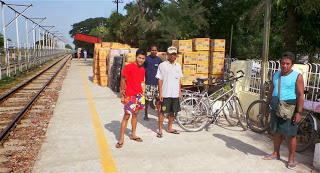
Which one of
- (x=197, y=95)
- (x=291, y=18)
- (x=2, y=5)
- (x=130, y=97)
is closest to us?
(x=130, y=97)

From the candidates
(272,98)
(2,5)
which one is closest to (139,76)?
(272,98)

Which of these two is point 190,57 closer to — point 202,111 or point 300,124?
point 202,111

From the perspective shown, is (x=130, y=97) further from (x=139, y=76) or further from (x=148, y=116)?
(x=148, y=116)

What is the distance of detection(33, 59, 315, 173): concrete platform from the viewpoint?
3988mm

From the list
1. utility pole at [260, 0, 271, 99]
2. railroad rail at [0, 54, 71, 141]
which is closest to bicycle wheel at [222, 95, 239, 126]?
utility pole at [260, 0, 271, 99]

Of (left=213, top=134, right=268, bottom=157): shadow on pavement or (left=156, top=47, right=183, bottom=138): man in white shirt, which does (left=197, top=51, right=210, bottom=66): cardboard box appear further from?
(left=213, top=134, right=268, bottom=157): shadow on pavement

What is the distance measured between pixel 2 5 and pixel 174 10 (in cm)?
1179

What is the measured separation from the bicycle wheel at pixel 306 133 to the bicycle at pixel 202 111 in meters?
1.19

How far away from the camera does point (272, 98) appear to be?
4.16 metres

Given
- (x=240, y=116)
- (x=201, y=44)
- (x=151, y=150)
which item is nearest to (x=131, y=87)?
(x=151, y=150)

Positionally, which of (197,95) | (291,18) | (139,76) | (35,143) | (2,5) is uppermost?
(2,5)

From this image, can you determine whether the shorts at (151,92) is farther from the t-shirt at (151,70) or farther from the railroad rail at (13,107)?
the railroad rail at (13,107)

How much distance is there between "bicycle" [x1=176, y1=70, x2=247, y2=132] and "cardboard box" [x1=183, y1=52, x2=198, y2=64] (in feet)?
9.72

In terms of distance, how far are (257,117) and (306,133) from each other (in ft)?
3.87
